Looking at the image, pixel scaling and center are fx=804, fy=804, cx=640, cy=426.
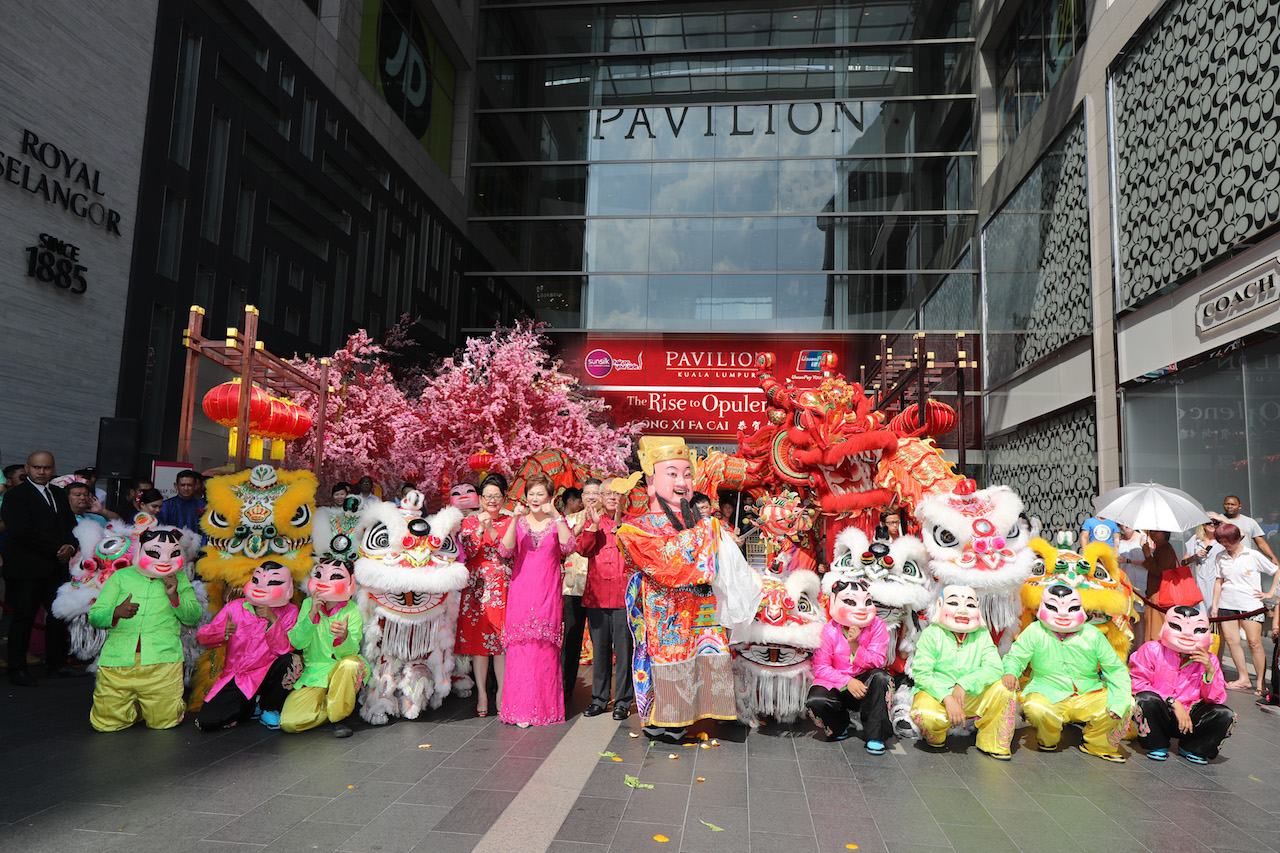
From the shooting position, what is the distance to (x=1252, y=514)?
8.08 m

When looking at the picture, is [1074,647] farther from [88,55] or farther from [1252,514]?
[88,55]

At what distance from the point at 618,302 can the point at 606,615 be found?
14662mm

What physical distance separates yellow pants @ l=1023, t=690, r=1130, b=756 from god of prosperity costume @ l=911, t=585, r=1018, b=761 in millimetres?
140

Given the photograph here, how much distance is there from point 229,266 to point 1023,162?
13.5m

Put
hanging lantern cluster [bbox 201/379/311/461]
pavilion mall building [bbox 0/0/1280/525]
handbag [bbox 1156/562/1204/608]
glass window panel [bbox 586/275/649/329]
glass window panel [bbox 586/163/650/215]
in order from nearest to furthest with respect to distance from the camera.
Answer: handbag [bbox 1156/562/1204/608] → hanging lantern cluster [bbox 201/379/311/461] → pavilion mall building [bbox 0/0/1280/525] → glass window panel [bbox 586/275/649/329] → glass window panel [bbox 586/163/650/215]

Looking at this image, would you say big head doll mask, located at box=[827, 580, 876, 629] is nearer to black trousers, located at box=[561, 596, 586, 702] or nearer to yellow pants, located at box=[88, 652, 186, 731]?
black trousers, located at box=[561, 596, 586, 702]

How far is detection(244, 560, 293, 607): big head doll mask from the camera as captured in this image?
4.71 m

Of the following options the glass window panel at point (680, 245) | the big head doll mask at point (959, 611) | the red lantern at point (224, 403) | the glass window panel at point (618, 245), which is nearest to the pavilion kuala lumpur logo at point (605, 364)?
the glass window panel at point (618, 245)

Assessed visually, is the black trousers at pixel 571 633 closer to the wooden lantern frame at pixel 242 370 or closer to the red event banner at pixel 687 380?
the wooden lantern frame at pixel 242 370

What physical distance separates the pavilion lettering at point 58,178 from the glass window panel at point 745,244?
12.7m

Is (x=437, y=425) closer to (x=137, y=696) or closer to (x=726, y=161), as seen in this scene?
(x=137, y=696)

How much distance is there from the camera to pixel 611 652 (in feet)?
17.9

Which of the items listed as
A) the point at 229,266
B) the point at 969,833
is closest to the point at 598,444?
the point at 229,266

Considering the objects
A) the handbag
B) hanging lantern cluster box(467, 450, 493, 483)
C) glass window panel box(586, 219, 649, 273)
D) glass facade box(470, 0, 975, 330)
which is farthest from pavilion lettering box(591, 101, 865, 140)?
the handbag
